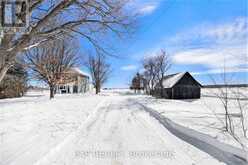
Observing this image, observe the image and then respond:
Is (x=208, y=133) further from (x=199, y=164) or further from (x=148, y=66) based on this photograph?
(x=148, y=66)

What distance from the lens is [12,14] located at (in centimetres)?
645

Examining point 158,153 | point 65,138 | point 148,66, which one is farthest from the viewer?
point 148,66

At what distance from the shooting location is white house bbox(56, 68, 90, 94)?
3108 centimetres

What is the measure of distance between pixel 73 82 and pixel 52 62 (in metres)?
10.1

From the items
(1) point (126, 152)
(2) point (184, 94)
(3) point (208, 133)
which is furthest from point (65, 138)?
(2) point (184, 94)

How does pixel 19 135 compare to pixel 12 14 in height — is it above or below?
below

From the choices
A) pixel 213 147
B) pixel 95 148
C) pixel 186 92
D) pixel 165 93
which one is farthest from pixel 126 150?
pixel 165 93

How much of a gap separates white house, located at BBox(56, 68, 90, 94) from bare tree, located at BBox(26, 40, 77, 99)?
1971 millimetres

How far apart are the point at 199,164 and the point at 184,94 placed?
3588 centimetres

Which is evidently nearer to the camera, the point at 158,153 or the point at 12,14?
the point at 158,153

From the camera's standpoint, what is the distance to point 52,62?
26.8m

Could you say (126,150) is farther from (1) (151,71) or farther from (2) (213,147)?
(1) (151,71)

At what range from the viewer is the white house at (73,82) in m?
31.1

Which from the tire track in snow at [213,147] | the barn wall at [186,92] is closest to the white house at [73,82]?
the barn wall at [186,92]
